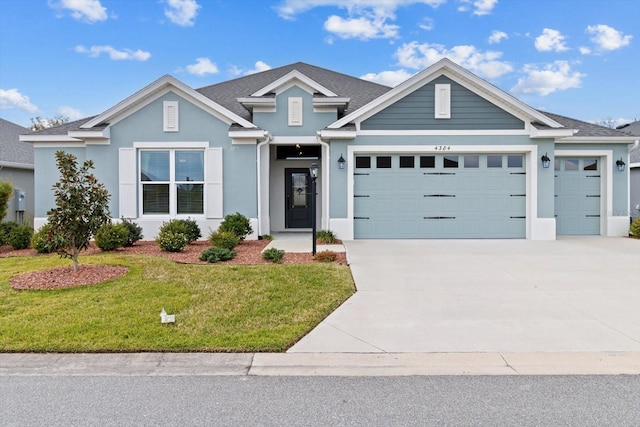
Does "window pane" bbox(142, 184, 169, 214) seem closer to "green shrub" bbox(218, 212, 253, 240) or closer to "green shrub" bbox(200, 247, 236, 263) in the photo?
"green shrub" bbox(218, 212, 253, 240)

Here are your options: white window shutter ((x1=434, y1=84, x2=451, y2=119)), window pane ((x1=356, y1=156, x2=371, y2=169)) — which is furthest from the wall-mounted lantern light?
window pane ((x1=356, y1=156, x2=371, y2=169))

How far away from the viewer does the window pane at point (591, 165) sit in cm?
1350

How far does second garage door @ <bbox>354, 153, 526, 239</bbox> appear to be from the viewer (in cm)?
1249

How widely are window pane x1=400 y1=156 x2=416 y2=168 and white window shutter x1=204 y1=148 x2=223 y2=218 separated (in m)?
5.52

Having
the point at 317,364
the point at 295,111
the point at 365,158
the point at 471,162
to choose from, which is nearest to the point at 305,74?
the point at 295,111

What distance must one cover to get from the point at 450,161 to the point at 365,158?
2.61 metres

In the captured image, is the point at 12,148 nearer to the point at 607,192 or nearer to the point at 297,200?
the point at 297,200

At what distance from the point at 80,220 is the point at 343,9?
1665cm

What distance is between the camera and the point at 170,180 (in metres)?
12.2

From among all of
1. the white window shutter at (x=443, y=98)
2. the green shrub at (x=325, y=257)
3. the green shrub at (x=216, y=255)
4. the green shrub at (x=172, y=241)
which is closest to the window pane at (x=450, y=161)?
the white window shutter at (x=443, y=98)

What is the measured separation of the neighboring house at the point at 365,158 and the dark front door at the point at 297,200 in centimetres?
243

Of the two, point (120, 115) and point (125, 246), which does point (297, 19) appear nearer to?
point (120, 115)

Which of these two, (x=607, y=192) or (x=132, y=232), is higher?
(x=607, y=192)

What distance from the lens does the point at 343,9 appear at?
19.4 metres
